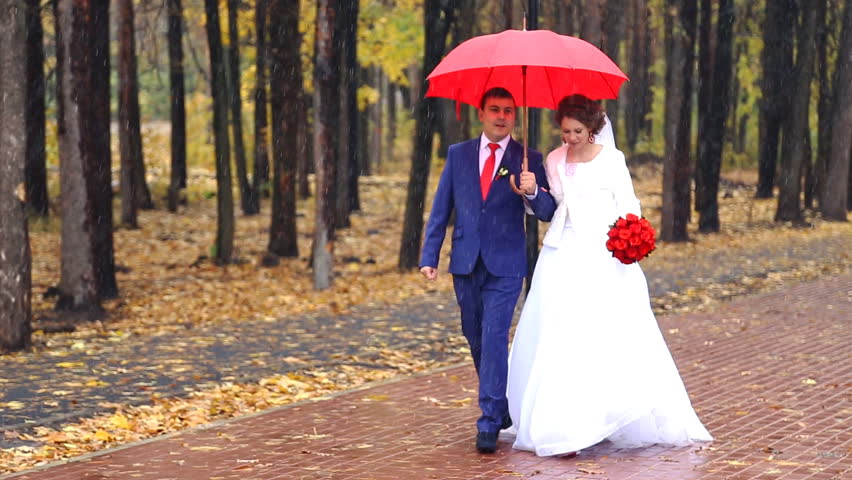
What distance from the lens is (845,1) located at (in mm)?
28328

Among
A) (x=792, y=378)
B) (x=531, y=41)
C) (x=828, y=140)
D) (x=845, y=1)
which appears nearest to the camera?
(x=531, y=41)

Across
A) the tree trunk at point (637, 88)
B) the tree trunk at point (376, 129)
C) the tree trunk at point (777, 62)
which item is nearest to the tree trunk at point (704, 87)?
the tree trunk at point (777, 62)

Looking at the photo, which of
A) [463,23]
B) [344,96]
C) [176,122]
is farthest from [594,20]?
[176,122]

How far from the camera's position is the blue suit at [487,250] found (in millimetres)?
7176

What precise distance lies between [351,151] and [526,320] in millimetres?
22722

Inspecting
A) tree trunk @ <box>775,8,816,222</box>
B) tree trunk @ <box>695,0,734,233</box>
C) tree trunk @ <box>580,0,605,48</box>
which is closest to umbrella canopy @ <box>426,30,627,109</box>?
tree trunk @ <box>580,0,605,48</box>

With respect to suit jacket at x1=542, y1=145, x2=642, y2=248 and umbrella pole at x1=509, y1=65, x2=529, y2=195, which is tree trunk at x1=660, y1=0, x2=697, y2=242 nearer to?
umbrella pole at x1=509, y1=65, x2=529, y2=195

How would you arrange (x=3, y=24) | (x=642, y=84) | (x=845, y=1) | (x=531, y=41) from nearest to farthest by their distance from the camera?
(x=531, y=41), (x=3, y=24), (x=845, y=1), (x=642, y=84)

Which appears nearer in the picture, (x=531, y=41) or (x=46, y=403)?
(x=531, y=41)

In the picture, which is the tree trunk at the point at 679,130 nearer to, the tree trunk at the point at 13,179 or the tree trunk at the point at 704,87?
the tree trunk at the point at 704,87

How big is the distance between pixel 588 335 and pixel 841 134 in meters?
23.4

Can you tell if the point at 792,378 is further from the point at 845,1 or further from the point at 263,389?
the point at 845,1

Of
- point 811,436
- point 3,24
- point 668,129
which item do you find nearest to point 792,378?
point 811,436

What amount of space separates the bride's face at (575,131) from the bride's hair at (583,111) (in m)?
0.02
